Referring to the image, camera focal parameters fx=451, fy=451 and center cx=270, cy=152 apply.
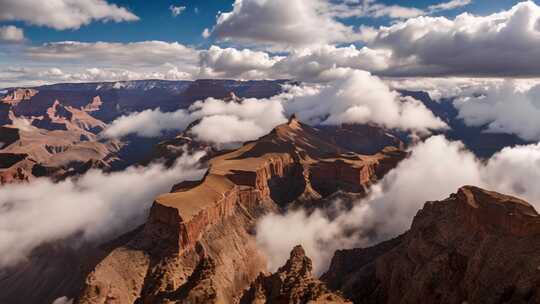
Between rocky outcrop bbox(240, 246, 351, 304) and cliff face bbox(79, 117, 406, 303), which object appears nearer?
rocky outcrop bbox(240, 246, 351, 304)

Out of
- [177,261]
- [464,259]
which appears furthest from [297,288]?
[177,261]

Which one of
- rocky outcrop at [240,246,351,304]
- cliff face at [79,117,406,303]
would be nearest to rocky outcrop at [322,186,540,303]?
rocky outcrop at [240,246,351,304]

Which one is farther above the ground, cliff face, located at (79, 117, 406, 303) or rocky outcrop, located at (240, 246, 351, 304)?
rocky outcrop, located at (240, 246, 351, 304)

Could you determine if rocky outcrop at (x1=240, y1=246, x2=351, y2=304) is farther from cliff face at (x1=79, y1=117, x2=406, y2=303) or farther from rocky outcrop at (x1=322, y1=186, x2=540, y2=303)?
rocky outcrop at (x1=322, y1=186, x2=540, y2=303)

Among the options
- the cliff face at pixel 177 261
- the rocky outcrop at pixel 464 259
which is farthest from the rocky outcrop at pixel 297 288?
the rocky outcrop at pixel 464 259

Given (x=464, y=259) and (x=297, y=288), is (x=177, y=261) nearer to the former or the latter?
(x=297, y=288)

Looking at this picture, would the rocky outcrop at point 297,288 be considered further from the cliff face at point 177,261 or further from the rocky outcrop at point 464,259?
the rocky outcrop at point 464,259

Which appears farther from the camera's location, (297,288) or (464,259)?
(464,259)

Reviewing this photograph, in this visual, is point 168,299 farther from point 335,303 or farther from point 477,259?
point 477,259
